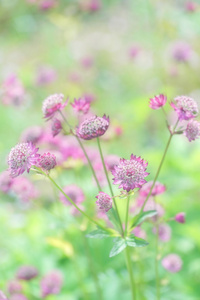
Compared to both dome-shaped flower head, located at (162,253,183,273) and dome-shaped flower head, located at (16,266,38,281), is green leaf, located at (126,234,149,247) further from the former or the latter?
dome-shaped flower head, located at (16,266,38,281)

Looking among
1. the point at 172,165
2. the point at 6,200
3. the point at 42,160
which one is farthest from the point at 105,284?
the point at 6,200

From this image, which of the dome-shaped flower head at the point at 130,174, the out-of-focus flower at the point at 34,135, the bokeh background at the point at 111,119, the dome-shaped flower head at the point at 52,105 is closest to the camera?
the dome-shaped flower head at the point at 130,174

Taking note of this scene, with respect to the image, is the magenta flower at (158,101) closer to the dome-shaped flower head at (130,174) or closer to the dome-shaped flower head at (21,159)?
the dome-shaped flower head at (130,174)

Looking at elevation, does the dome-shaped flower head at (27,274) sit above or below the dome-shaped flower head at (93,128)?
above

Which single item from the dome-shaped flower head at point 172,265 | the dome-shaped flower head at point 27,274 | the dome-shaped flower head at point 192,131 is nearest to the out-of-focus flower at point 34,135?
the dome-shaped flower head at point 27,274

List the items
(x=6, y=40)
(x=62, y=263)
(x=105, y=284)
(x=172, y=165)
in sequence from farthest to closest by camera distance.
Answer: (x=6, y=40) → (x=172, y=165) → (x=62, y=263) → (x=105, y=284)

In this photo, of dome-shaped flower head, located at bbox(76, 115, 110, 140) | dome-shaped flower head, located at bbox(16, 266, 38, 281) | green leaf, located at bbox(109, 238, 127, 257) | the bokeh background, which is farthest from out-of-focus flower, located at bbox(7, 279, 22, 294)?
dome-shaped flower head, located at bbox(76, 115, 110, 140)

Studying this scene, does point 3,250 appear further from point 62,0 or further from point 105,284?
point 62,0
